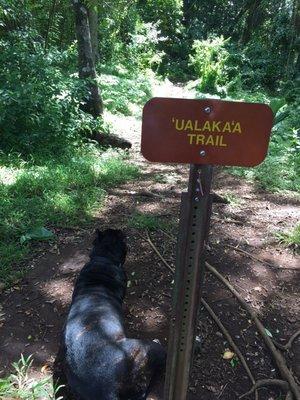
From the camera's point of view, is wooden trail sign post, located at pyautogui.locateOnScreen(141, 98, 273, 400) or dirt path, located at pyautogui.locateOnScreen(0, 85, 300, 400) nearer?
wooden trail sign post, located at pyautogui.locateOnScreen(141, 98, 273, 400)

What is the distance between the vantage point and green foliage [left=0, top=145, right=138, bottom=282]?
443 centimetres

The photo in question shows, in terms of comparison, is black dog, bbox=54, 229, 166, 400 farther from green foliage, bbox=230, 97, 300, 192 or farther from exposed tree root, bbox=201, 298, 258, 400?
green foliage, bbox=230, 97, 300, 192

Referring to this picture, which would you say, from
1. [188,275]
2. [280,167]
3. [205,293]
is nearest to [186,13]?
[280,167]

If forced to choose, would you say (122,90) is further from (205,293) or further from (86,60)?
(205,293)

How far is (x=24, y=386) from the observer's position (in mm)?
2678

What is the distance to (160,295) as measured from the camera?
3.70 m

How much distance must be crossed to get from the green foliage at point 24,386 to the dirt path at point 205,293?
185mm

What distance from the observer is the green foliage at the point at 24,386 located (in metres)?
2.44

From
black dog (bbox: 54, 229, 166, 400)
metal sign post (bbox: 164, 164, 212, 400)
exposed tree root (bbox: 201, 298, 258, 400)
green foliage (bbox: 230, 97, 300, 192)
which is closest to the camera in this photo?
metal sign post (bbox: 164, 164, 212, 400)

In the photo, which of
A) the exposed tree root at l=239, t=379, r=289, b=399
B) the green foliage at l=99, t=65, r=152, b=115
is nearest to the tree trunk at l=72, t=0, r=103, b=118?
the green foliage at l=99, t=65, r=152, b=115

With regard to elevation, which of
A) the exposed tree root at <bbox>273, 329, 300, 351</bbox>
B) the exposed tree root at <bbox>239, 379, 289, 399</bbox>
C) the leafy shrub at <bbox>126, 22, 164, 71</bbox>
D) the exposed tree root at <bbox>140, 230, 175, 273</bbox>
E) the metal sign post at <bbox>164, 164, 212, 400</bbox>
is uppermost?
the leafy shrub at <bbox>126, 22, 164, 71</bbox>

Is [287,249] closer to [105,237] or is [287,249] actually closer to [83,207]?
[105,237]

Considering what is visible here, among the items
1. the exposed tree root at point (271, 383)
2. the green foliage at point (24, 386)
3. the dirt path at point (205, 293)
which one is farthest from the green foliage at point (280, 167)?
the green foliage at point (24, 386)

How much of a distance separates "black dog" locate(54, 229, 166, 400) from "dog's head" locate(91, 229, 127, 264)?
1.75ft
